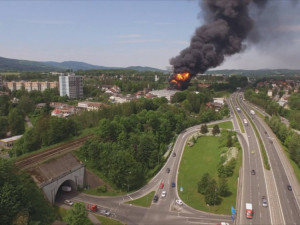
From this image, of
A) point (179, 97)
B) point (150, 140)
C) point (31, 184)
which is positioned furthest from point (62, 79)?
point (31, 184)

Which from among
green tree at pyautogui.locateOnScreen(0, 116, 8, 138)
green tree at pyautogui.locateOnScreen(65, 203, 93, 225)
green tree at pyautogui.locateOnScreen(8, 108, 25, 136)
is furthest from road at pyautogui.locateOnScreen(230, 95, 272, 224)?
green tree at pyautogui.locateOnScreen(0, 116, 8, 138)

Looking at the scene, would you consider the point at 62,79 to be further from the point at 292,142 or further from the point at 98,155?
the point at 292,142

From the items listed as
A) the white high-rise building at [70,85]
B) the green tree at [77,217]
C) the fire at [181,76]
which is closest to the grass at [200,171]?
the green tree at [77,217]

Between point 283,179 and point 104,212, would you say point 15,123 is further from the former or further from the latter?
point 283,179

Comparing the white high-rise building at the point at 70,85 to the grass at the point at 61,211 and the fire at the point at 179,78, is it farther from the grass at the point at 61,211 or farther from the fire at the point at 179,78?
the grass at the point at 61,211

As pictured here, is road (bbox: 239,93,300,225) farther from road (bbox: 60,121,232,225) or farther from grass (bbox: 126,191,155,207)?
grass (bbox: 126,191,155,207)
